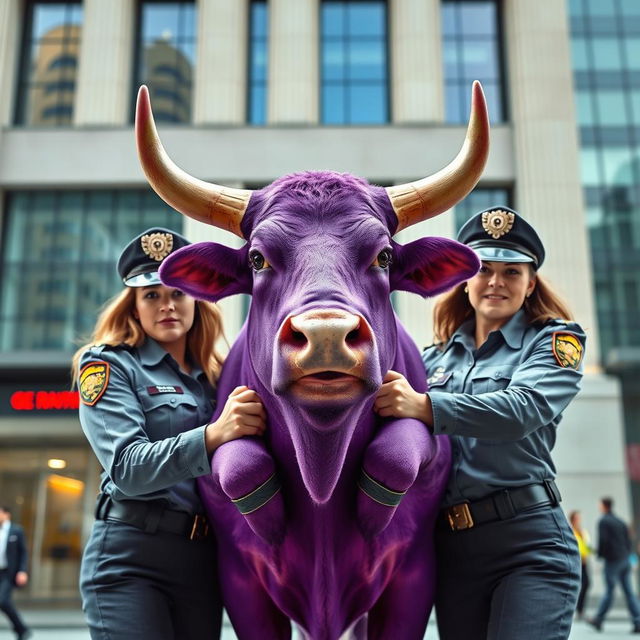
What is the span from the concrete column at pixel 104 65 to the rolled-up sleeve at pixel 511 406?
1794 cm

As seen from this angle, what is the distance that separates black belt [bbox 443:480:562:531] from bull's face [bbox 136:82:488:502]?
2.76ft

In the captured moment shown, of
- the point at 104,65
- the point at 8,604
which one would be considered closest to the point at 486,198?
the point at 104,65

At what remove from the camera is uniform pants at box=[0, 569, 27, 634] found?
1010cm

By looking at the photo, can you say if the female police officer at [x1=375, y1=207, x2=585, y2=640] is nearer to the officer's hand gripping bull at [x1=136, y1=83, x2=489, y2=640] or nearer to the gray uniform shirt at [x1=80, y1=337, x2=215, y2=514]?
the officer's hand gripping bull at [x1=136, y1=83, x2=489, y2=640]

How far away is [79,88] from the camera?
757 inches

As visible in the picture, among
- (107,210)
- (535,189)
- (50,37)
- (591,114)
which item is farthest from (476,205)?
(50,37)

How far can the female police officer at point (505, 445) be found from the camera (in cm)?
273

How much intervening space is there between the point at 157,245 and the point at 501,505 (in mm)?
1923

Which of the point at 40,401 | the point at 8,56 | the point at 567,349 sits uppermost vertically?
the point at 8,56

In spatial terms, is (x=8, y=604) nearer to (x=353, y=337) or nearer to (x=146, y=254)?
(x=146, y=254)

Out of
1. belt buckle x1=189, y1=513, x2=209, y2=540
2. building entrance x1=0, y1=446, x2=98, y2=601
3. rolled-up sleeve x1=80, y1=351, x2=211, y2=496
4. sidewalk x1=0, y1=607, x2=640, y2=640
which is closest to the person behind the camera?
rolled-up sleeve x1=80, y1=351, x2=211, y2=496

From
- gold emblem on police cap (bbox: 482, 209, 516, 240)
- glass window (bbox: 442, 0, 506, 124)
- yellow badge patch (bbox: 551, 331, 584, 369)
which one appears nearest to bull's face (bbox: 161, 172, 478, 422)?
yellow badge patch (bbox: 551, 331, 584, 369)

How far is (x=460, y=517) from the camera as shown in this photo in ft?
10.0

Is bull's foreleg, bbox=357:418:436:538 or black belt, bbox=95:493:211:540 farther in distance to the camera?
black belt, bbox=95:493:211:540
